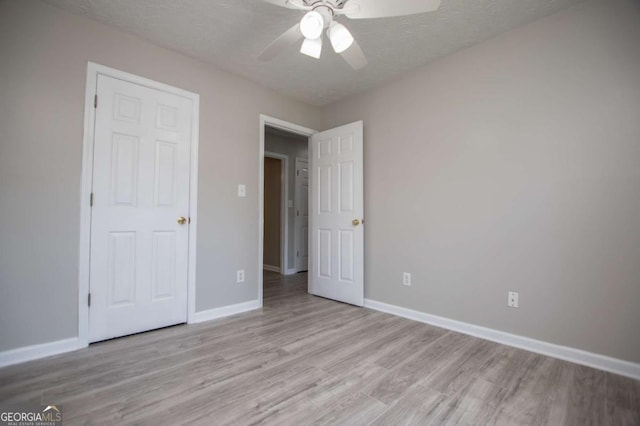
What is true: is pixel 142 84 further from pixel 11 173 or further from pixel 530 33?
pixel 530 33

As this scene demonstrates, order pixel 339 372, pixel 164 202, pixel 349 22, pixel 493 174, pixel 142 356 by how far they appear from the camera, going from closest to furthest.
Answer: pixel 339 372, pixel 142 356, pixel 349 22, pixel 493 174, pixel 164 202

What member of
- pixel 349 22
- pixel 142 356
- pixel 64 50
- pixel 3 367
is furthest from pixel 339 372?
pixel 64 50

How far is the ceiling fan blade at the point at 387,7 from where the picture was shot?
1494 mm

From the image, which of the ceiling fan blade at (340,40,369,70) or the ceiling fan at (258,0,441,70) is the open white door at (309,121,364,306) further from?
the ceiling fan at (258,0,441,70)

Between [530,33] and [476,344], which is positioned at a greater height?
[530,33]

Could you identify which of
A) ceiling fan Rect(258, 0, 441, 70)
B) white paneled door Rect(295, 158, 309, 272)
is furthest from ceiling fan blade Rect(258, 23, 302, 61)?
white paneled door Rect(295, 158, 309, 272)

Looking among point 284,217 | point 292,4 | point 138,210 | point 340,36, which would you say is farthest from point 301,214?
point 292,4

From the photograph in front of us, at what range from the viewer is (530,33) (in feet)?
7.19

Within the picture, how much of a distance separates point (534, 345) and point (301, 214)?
12.6 ft

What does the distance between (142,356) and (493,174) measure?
2.97 meters

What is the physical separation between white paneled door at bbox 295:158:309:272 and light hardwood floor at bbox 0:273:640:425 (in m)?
2.83

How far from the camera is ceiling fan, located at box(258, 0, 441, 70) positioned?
1.54 meters
